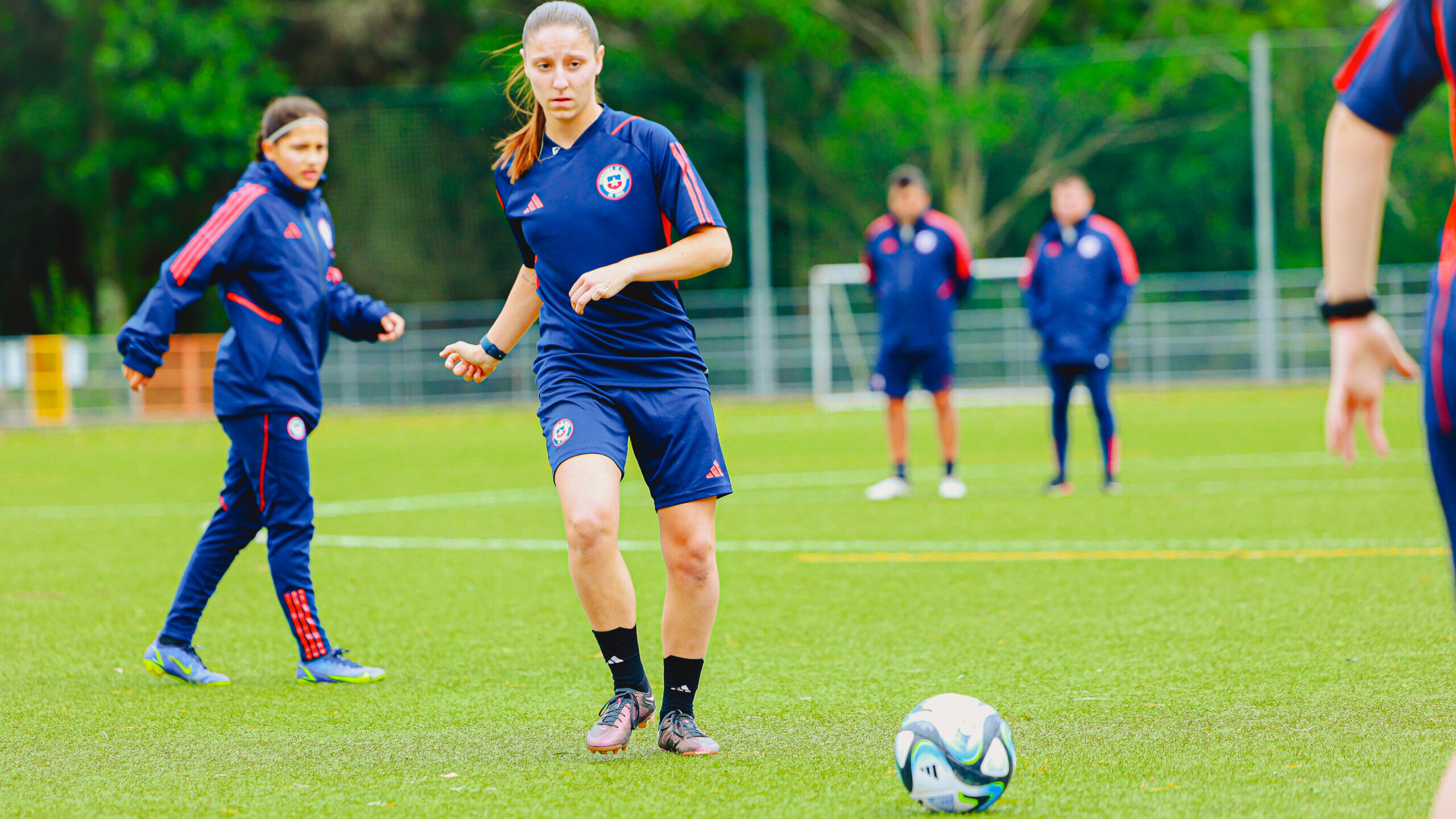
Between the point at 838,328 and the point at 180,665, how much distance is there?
22.0 meters

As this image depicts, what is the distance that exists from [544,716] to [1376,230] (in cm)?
297

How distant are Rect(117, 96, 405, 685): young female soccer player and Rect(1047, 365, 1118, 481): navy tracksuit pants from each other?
6.36m

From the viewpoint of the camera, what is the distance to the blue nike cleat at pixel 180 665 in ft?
17.1

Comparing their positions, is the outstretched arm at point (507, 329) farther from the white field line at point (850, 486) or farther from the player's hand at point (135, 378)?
the white field line at point (850, 486)

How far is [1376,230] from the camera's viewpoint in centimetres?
228

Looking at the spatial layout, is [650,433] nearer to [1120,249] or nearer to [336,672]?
[336,672]

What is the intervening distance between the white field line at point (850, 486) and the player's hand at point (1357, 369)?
8494mm

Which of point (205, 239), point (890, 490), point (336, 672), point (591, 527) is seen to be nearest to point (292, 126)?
point (205, 239)

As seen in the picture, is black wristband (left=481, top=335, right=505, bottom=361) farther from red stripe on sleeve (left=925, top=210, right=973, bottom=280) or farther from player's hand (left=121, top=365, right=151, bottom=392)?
red stripe on sleeve (left=925, top=210, right=973, bottom=280)

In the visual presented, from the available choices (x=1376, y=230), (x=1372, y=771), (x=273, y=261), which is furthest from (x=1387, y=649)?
(x=273, y=261)

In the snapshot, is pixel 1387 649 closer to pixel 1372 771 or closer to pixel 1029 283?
pixel 1372 771

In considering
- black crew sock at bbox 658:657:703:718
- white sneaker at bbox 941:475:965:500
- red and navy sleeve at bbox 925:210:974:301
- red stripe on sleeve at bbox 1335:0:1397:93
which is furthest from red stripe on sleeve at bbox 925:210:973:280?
red stripe on sleeve at bbox 1335:0:1397:93

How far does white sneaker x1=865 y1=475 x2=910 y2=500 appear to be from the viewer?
10.8m

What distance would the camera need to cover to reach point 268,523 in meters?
5.25
